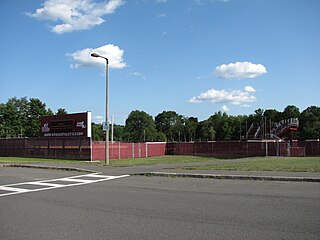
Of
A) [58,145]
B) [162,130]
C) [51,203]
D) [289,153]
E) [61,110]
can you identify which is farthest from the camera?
[162,130]

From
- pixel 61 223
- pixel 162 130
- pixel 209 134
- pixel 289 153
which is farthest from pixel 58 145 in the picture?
pixel 162 130

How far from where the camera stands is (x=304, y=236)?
249 inches

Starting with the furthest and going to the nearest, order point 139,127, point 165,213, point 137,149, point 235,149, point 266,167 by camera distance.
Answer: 1. point 139,127
2. point 235,149
3. point 137,149
4. point 266,167
5. point 165,213

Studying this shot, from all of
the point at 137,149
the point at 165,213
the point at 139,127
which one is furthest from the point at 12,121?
the point at 165,213

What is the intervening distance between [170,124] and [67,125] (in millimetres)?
139329

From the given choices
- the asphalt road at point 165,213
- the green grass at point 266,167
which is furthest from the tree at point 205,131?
the asphalt road at point 165,213

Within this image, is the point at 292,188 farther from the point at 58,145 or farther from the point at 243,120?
the point at 243,120

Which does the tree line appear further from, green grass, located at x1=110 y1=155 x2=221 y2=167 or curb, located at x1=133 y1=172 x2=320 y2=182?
curb, located at x1=133 y1=172 x2=320 y2=182

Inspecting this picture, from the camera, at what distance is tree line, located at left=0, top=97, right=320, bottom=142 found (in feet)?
311

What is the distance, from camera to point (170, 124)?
179 meters

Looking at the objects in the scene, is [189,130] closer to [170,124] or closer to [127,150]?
[170,124]

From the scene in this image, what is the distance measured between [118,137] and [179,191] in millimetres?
157617

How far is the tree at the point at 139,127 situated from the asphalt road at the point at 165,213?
13865 centimetres

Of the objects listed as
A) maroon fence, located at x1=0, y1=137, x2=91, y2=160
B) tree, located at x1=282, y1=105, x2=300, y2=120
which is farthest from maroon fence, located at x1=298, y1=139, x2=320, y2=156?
tree, located at x1=282, y1=105, x2=300, y2=120
